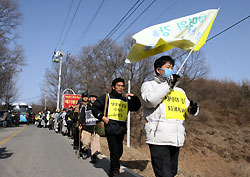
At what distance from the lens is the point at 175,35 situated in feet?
12.9

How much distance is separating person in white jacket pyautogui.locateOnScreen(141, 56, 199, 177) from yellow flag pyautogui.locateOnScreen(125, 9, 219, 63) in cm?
44

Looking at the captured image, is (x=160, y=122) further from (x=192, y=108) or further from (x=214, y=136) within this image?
(x=214, y=136)

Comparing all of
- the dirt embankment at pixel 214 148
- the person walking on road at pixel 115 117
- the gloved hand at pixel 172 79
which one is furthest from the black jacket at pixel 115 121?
the dirt embankment at pixel 214 148

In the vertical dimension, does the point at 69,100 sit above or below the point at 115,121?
above

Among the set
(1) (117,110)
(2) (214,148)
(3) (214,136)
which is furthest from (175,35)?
(3) (214,136)

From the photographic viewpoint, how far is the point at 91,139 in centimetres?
750

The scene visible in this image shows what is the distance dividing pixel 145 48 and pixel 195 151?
64.8 ft

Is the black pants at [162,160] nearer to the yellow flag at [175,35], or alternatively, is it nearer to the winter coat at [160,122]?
the winter coat at [160,122]

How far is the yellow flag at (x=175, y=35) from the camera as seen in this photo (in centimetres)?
378

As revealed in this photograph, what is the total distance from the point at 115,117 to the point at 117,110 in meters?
0.15

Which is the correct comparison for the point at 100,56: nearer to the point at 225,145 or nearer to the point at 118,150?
the point at 225,145

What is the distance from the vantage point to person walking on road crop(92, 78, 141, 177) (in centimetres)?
511

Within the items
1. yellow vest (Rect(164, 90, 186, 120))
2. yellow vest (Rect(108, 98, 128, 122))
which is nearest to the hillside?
yellow vest (Rect(108, 98, 128, 122))

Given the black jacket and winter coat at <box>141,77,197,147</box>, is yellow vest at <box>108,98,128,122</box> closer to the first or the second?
the black jacket
